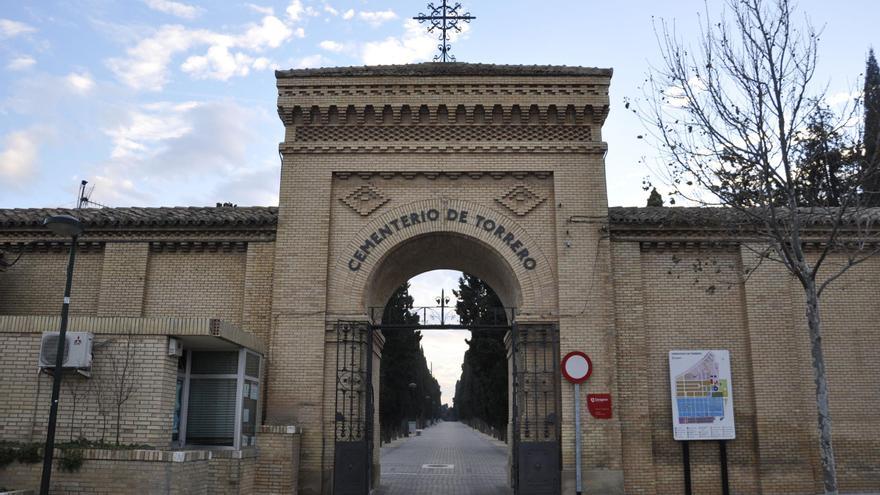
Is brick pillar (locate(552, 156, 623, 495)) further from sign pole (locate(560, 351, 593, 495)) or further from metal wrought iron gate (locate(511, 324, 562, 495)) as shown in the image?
metal wrought iron gate (locate(511, 324, 562, 495))

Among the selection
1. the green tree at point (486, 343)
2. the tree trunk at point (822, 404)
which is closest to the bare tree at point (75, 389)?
the tree trunk at point (822, 404)

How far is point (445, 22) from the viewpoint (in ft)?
56.5

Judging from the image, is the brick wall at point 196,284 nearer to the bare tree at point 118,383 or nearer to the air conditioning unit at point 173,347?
the air conditioning unit at point 173,347

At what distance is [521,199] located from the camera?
47.1 ft

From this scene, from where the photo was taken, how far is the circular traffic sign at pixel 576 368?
1312cm

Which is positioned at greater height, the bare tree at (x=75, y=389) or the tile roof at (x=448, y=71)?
the tile roof at (x=448, y=71)

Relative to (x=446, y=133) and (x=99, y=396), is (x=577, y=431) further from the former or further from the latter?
(x=99, y=396)

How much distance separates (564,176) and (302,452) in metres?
7.06

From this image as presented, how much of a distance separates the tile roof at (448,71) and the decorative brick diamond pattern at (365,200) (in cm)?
230

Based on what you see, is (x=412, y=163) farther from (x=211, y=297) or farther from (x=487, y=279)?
(x=211, y=297)

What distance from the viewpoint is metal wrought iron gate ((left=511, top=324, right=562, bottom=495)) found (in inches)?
512

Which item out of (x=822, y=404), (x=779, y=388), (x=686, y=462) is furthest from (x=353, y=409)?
(x=779, y=388)

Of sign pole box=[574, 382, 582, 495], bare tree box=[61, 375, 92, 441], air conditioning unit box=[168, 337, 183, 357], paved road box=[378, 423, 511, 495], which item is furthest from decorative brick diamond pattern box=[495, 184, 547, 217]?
bare tree box=[61, 375, 92, 441]

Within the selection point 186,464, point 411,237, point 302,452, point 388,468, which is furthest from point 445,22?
point 388,468
